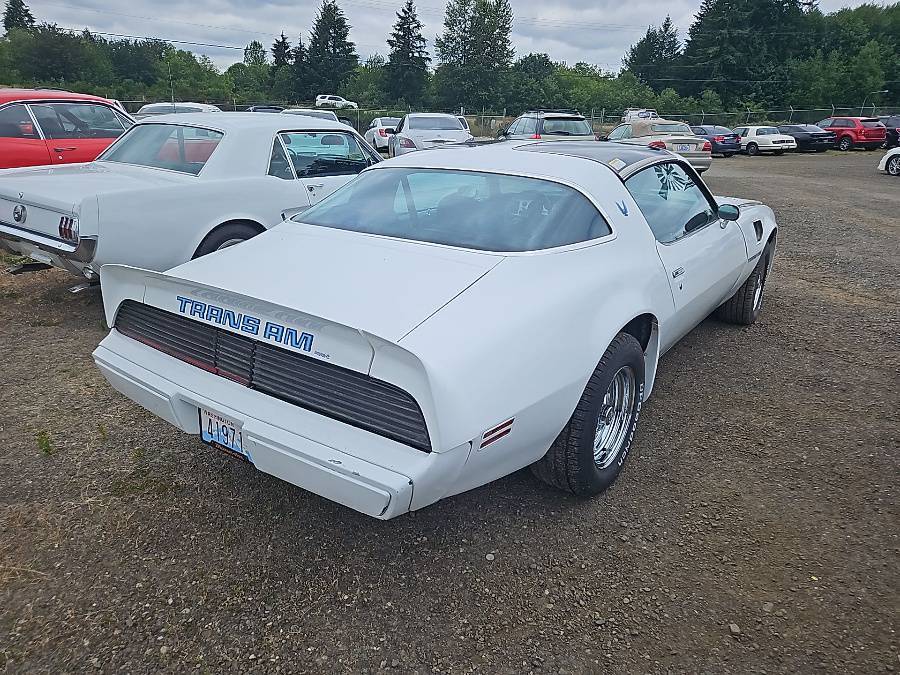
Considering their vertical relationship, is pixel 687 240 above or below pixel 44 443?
above

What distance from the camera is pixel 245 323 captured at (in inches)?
92.0

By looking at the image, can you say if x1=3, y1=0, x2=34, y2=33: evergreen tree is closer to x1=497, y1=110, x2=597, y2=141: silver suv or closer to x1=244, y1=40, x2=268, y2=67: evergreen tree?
x1=244, y1=40, x2=268, y2=67: evergreen tree

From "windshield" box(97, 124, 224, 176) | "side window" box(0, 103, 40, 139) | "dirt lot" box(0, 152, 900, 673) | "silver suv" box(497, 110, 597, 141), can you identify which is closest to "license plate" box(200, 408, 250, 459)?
"dirt lot" box(0, 152, 900, 673)

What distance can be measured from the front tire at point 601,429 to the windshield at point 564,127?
1233cm

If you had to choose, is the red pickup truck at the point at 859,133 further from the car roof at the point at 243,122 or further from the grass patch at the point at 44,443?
the grass patch at the point at 44,443

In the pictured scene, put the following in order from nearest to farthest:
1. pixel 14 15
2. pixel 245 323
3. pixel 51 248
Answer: pixel 245 323
pixel 51 248
pixel 14 15

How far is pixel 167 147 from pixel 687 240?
4.30 metres

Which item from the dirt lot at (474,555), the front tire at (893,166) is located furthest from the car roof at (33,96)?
the front tire at (893,166)

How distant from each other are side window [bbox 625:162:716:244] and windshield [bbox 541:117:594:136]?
35.3ft

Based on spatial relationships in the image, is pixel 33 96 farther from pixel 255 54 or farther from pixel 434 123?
pixel 255 54

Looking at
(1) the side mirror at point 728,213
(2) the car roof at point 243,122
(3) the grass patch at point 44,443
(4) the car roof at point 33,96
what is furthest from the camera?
(4) the car roof at point 33,96

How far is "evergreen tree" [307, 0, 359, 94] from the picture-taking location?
218ft

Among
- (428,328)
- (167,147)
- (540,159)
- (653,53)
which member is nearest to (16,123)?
(167,147)

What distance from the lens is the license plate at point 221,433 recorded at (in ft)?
7.60
